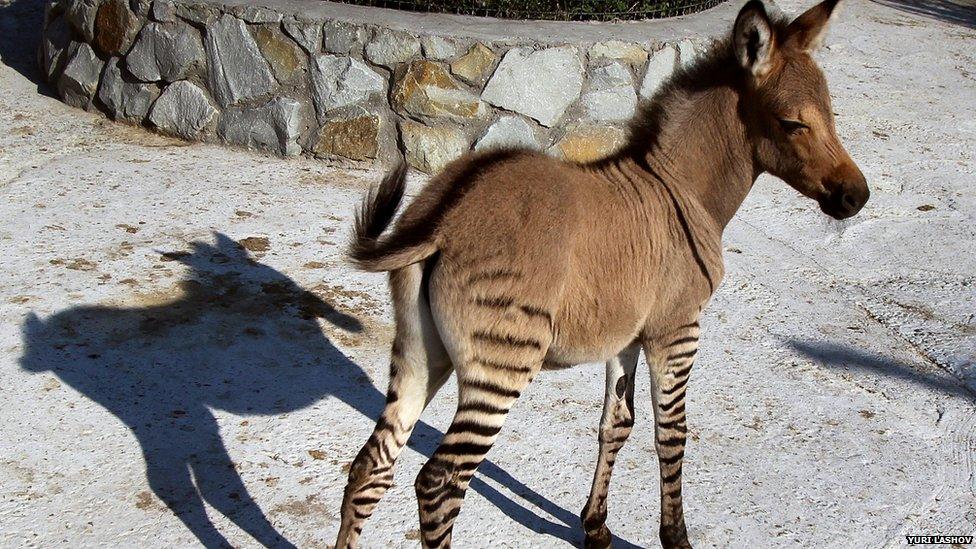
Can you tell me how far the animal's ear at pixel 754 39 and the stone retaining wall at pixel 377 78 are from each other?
11.4 ft

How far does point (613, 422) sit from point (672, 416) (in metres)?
0.32

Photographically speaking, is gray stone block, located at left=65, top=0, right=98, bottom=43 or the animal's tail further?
gray stone block, located at left=65, top=0, right=98, bottom=43

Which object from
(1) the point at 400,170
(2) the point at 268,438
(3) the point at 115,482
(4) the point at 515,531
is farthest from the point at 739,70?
(3) the point at 115,482

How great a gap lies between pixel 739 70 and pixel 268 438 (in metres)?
2.71

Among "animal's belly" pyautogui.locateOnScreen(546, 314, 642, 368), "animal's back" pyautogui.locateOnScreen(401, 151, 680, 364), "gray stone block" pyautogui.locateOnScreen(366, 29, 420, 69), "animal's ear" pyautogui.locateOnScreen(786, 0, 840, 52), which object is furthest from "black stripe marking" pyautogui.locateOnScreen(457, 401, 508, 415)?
"gray stone block" pyautogui.locateOnScreen(366, 29, 420, 69)

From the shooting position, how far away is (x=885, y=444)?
5070 mm

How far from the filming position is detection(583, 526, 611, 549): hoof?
14.0 feet

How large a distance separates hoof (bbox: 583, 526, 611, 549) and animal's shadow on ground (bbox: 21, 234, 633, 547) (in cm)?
7

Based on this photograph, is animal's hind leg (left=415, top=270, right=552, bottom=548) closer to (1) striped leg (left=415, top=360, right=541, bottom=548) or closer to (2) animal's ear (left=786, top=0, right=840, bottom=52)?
(1) striped leg (left=415, top=360, right=541, bottom=548)

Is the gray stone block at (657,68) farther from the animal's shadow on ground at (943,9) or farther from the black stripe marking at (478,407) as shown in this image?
the animal's shadow on ground at (943,9)

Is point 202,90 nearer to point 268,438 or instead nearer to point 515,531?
point 268,438

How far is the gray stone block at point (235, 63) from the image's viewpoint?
24.9ft

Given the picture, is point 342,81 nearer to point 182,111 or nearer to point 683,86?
point 182,111

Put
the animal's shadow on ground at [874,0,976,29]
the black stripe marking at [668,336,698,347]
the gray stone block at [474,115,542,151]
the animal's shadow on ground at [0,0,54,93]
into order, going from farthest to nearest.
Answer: the animal's shadow on ground at [874,0,976,29] < the animal's shadow on ground at [0,0,54,93] < the gray stone block at [474,115,542,151] < the black stripe marking at [668,336,698,347]
